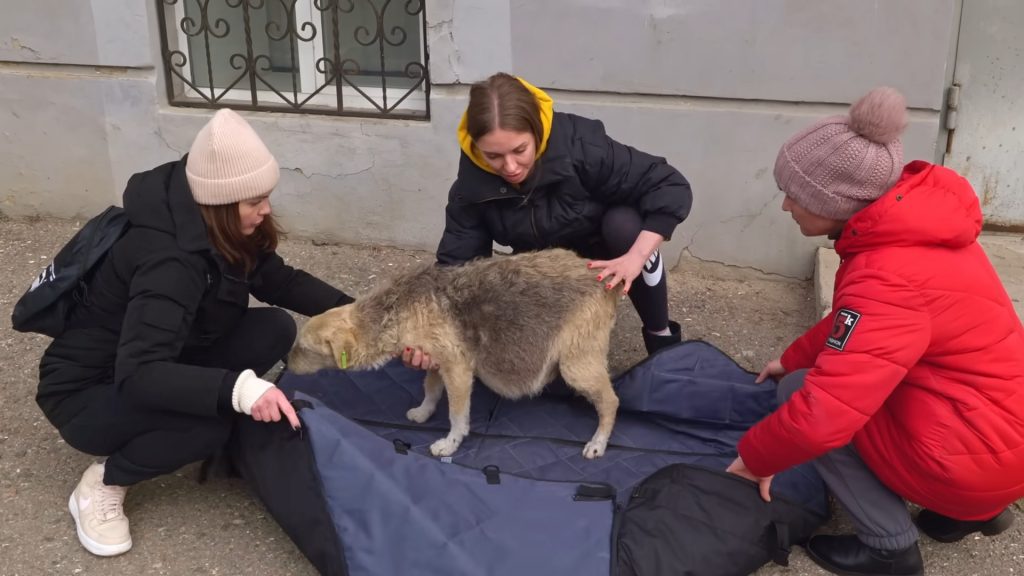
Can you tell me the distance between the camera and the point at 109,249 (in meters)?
3.32

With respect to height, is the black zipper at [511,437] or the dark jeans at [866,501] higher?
the dark jeans at [866,501]

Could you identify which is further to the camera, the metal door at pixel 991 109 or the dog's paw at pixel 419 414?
the metal door at pixel 991 109

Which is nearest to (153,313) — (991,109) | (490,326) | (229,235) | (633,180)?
(229,235)

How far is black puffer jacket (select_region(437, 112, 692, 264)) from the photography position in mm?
3910

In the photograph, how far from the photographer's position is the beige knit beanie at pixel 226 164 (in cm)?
319

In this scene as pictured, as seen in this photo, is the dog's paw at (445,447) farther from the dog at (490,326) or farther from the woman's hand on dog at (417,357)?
the woman's hand on dog at (417,357)

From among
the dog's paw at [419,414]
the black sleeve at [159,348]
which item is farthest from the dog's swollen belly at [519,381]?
the black sleeve at [159,348]

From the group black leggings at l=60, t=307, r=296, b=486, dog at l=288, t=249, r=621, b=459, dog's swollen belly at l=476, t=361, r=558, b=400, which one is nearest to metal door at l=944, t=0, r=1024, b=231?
dog at l=288, t=249, r=621, b=459

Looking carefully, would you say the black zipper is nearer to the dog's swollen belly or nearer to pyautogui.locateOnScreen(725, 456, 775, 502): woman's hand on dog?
the dog's swollen belly

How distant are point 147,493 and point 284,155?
8.59 ft

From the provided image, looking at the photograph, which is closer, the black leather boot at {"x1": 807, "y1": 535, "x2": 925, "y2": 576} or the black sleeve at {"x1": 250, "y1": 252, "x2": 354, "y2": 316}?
the black leather boot at {"x1": 807, "y1": 535, "x2": 925, "y2": 576}

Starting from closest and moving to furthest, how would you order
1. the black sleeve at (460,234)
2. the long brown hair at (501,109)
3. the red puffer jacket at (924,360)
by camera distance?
the red puffer jacket at (924,360)
the long brown hair at (501,109)
the black sleeve at (460,234)

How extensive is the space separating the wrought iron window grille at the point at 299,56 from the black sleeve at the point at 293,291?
1.90 meters

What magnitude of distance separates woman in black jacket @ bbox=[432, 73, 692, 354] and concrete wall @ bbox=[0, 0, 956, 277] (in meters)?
1.28
